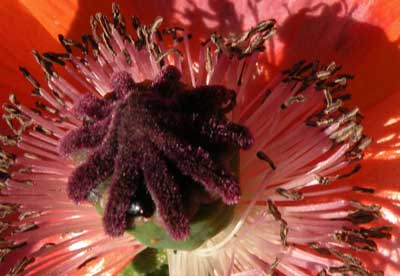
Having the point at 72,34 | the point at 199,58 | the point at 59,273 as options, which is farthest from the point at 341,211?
the point at 72,34

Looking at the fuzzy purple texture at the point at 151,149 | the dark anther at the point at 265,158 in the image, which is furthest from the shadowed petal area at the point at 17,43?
the dark anther at the point at 265,158

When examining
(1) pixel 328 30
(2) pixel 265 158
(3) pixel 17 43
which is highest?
(3) pixel 17 43

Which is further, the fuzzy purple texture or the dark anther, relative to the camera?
the dark anther

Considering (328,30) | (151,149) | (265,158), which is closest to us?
(151,149)

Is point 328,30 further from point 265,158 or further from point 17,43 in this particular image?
point 17,43

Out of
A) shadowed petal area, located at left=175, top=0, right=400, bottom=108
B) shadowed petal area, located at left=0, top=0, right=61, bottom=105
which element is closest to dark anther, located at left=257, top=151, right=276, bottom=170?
shadowed petal area, located at left=175, top=0, right=400, bottom=108

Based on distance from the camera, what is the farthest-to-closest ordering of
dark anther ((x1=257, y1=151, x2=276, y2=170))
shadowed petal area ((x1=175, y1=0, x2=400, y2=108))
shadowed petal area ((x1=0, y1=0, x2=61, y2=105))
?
shadowed petal area ((x1=0, y1=0, x2=61, y2=105)), shadowed petal area ((x1=175, y1=0, x2=400, y2=108)), dark anther ((x1=257, y1=151, x2=276, y2=170))

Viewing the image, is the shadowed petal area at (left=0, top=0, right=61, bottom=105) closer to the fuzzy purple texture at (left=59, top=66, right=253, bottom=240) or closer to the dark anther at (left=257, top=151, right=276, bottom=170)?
the fuzzy purple texture at (left=59, top=66, right=253, bottom=240)

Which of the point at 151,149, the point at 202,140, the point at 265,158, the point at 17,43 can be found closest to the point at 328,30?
the point at 265,158
